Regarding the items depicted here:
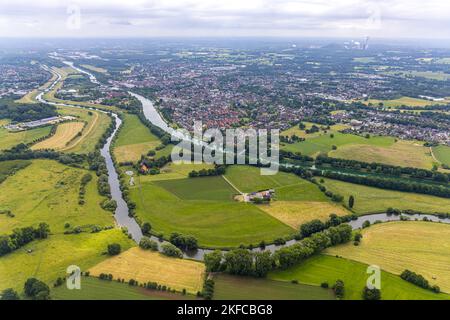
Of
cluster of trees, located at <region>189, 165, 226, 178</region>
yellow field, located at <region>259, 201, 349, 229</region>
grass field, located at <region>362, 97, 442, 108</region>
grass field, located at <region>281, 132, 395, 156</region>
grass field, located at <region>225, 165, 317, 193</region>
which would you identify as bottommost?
yellow field, located at <region>259, 201, 349, 229</region>

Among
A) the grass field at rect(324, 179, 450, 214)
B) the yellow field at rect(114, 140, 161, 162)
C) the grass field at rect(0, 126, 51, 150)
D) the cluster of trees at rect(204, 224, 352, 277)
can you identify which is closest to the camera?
the cluster of trees at rect(204, 224, 352, 277)

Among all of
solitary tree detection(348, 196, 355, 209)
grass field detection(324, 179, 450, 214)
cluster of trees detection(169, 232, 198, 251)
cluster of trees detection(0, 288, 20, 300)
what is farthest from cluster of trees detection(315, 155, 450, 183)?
cluster of trees detection(0, 288, 20, 300)

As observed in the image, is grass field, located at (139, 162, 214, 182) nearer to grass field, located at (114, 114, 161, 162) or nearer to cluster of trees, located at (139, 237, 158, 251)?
grass field, located at (114, 114, 161, 162)

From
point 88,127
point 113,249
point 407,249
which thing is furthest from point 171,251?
point 88,127

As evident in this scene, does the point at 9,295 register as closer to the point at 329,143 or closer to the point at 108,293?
the point at 108,293

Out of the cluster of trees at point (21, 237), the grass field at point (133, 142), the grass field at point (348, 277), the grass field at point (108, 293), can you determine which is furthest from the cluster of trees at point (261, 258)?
the grass field at point (133, 142)

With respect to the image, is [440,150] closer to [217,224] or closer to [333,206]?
[333,206]
